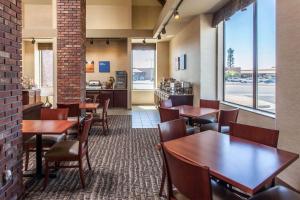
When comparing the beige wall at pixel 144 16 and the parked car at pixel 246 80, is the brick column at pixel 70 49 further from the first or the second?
the beige wall at pixel 144 16

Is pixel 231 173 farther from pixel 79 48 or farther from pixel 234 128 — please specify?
pixel 79 48

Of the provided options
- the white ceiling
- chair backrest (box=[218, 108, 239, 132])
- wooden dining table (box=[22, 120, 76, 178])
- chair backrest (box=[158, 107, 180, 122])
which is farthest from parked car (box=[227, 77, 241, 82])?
wooden dining table (box=[22, 120, 76, 178])

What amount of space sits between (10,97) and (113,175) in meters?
1.73

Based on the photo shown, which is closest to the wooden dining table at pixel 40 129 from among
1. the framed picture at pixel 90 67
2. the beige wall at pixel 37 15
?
the beige wall at pixel 37 15

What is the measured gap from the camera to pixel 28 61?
12.5 metres

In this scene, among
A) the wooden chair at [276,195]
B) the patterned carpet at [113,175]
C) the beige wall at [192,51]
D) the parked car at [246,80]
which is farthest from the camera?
the beige wall at [192,51]

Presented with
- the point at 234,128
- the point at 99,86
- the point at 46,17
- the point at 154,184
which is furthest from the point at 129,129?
the point at 46,17

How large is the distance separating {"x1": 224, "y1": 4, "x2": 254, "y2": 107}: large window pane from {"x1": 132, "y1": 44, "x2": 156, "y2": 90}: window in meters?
6.78

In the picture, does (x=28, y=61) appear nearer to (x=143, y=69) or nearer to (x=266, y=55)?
(x=143, y=69)

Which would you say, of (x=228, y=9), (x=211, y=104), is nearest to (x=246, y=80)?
(x=211, y=104)

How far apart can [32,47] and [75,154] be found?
10540 mm

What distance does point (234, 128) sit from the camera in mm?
2844

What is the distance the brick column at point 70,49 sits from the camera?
22.1 feet

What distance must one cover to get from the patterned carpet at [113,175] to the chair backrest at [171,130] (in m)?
0.76
